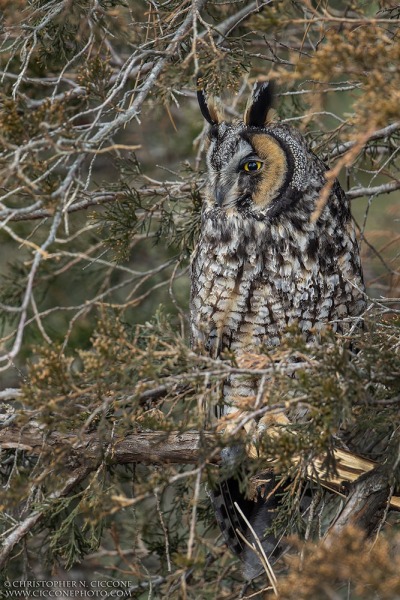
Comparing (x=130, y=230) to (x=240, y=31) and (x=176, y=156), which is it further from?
(x=176, y=156)

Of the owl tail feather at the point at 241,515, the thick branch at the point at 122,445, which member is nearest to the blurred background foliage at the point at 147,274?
the thick branch at the point at 122,445

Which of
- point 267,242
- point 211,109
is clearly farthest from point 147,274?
point 211,109

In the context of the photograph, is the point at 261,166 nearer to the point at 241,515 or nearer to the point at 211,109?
the point at 211,109

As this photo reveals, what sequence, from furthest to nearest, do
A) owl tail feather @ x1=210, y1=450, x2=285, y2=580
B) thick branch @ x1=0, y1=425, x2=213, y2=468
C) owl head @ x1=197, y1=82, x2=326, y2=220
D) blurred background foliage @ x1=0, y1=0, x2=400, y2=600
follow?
owl tail feather @ x1=210, y1=450, x2=285, y2=580
owl head @ x1=197, y1=82, x2=326, y2=220
thick branch @ x1=0, y1=425, x2=213, y2=468
blurred background foliage @ x1=0, y1=0, x2=400, y2=600

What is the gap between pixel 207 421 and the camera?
2.37m

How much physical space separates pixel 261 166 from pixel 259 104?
282 millimetres

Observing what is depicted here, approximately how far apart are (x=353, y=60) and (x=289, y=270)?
1.38 meters

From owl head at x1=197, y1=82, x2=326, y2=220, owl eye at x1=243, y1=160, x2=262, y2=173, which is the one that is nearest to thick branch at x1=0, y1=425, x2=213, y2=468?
owl head at x1=197, y1=82, x2=326, y2=220

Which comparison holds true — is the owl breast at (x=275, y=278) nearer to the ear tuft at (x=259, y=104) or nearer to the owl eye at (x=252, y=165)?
the owl eye at (x=252, y=165)

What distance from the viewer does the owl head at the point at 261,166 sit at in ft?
10.5

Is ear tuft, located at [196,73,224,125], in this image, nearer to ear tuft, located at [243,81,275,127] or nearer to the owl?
the owl

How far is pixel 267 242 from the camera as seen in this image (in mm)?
3252

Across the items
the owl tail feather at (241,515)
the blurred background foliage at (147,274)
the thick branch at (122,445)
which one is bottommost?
the owl tail feather at (241,515)

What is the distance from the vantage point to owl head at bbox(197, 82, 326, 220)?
3203 mm
